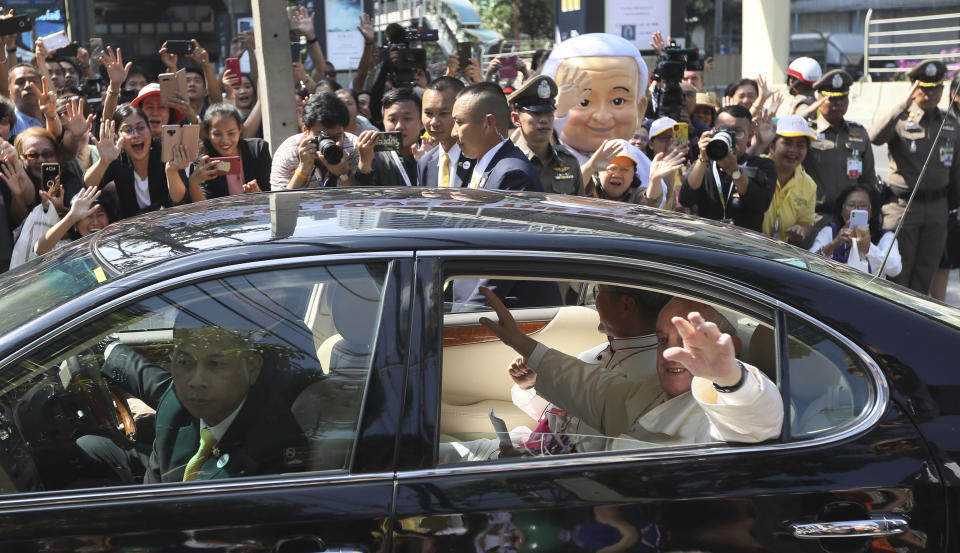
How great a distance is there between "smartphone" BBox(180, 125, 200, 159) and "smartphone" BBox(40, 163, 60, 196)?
24.8 inches

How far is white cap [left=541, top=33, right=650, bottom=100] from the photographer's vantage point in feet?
22.9

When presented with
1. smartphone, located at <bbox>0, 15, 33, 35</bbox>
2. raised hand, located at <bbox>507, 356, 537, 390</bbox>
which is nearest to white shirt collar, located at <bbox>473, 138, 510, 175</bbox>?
raised hand, located at <bbox>507, 356, 537, 390</bbox>

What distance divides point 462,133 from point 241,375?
283cm

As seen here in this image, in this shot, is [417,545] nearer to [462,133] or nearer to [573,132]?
[462,133]

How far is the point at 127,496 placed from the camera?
6.73ft

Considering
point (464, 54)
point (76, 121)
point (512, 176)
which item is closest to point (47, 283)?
point (512, 176)

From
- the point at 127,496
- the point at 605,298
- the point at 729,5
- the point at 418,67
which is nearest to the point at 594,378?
the point at 605,298

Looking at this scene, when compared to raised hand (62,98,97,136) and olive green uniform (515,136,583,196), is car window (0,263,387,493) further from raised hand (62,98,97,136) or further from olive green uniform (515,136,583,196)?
raised hand (62,98,97,136)

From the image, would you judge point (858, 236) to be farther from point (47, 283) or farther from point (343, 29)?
point (343, 29)

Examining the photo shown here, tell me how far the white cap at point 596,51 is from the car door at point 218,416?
5104mm

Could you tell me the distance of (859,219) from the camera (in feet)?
19.6

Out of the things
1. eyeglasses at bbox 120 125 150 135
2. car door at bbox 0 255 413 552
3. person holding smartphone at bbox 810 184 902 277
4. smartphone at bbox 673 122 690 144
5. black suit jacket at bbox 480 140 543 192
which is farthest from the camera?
smartphone at bbox 673 122 690 144

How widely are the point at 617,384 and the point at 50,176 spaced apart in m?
3.60

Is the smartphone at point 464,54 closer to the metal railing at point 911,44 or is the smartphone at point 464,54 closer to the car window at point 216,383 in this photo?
the car window at point 216,383
